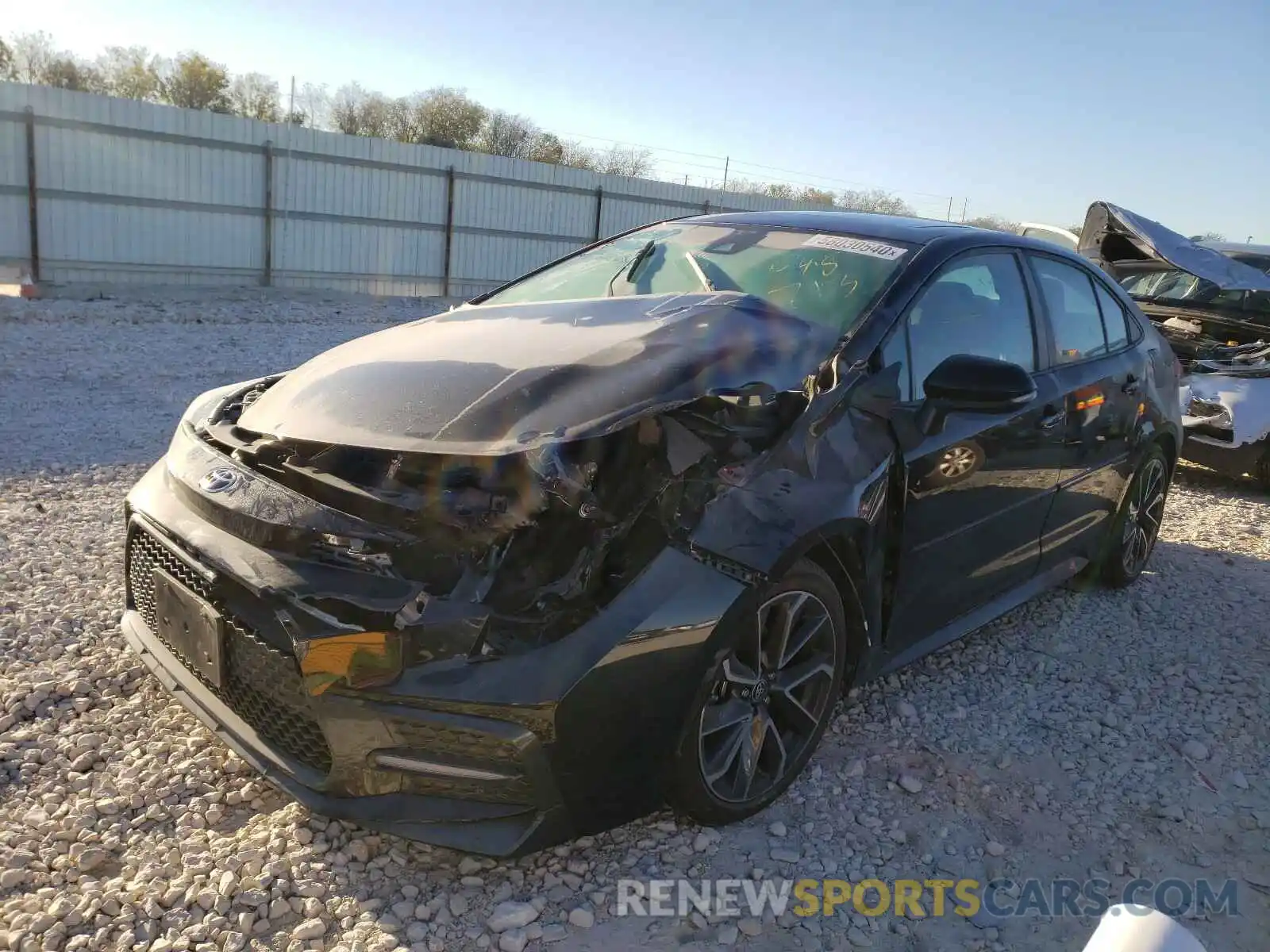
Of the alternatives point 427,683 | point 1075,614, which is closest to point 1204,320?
point 1075,614

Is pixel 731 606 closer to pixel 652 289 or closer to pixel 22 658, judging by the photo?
pixel 652 289

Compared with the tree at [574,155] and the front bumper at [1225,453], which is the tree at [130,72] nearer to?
the tree at [574,155]

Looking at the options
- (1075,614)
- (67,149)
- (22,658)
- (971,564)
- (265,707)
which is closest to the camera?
(265,707)

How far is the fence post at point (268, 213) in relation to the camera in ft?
48.5

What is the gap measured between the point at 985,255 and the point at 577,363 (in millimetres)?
1795

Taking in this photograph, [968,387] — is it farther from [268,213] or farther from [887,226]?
[268,213]

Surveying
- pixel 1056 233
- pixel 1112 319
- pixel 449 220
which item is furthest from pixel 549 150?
pixel 1112 319

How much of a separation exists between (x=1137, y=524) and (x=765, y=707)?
3.03 meters

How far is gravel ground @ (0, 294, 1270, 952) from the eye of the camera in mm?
2293

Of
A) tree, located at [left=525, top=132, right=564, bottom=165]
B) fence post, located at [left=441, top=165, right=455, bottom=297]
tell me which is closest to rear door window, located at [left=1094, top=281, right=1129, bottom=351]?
fence post, located at [left=441, top=165, right=455, bottom=297]

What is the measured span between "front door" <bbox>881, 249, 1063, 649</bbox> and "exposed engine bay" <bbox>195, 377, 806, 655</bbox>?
23.6 inches

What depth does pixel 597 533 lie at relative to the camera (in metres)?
2.43

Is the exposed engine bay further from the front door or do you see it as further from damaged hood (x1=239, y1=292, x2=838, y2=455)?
the front door

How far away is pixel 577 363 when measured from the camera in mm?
2801
